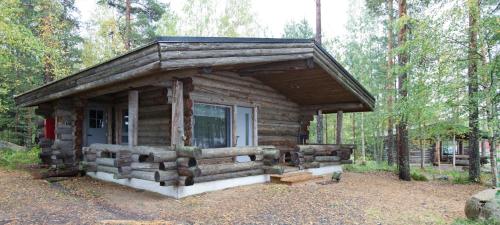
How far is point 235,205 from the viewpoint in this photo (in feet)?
20.9

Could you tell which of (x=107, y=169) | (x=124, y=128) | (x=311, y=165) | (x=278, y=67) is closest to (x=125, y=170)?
(x=107, y=169)

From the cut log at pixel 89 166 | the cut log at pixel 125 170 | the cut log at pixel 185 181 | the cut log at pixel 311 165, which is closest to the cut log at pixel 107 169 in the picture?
the cut log at pixel 89 166

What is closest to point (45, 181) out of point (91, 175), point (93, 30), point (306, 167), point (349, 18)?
point (91, 175)

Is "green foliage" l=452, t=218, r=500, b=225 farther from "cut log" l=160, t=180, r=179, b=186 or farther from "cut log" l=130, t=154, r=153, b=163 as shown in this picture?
"cut log" l=130, t=154, r=153, b=163

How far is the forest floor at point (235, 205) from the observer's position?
549 cm

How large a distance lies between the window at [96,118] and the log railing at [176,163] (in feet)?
6.85

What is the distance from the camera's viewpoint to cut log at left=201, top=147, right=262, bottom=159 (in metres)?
7.29

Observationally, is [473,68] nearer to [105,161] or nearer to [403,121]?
[403,121]

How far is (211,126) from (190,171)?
10.1 feet

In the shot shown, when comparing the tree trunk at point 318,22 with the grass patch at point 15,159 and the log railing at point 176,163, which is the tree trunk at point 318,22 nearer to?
the log railing at point 176,163

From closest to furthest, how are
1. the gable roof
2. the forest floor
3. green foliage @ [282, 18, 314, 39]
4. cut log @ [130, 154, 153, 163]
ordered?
the forest floor
the gable roof
cut log @ [130, 154, 153, 163]
green foliage @ [282, 18, 314, 39]

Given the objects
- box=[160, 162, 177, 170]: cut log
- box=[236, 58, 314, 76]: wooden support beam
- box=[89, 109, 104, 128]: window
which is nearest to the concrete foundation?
box=[160, 162, 177, 170]: cut log

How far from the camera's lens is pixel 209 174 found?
742cm

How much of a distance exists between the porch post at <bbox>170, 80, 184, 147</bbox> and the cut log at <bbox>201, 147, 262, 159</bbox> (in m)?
0.58
